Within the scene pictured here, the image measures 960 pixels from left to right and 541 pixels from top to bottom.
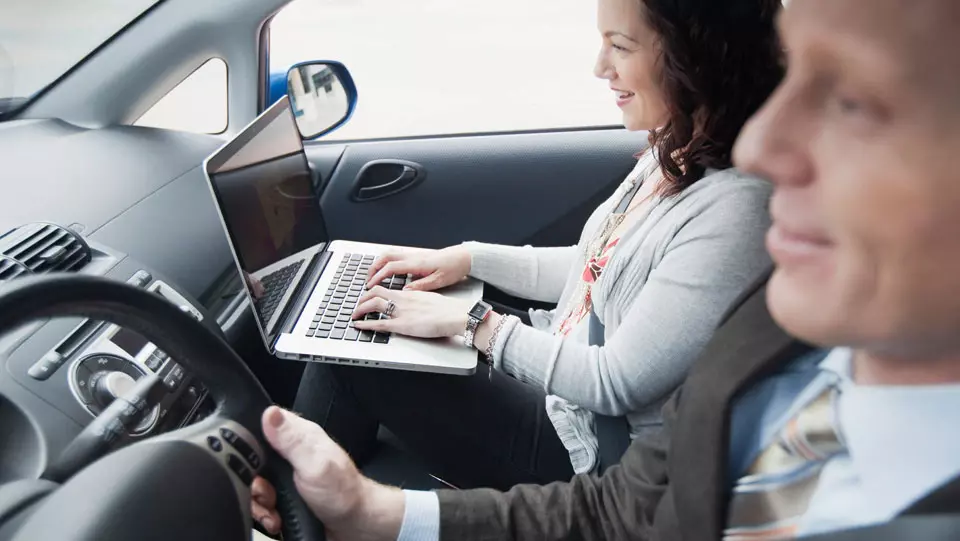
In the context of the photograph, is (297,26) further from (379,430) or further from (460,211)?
(379,430)

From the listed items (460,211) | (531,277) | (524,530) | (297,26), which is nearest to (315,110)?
(297,26)

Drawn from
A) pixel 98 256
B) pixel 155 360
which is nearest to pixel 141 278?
pixel 98 256

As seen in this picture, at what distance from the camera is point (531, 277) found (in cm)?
149

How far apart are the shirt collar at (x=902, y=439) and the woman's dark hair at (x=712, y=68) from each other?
552 millimetres

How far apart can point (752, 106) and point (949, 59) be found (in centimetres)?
67

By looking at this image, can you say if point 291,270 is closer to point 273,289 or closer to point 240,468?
point 273,289

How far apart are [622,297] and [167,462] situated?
703 mm

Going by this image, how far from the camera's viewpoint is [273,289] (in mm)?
1265

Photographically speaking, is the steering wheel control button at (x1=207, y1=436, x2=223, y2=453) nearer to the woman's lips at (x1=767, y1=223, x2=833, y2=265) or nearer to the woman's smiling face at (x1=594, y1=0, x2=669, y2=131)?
the woman's lips at (x1=767, y1=223, x2=833, y2=265)

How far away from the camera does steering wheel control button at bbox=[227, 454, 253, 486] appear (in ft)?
2.14

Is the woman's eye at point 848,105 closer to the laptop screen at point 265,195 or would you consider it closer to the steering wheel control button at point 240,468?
the steering wheel control button at point 240,468

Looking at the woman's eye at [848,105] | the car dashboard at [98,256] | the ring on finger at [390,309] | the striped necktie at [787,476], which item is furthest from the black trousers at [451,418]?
the woman's eye at [848,105]

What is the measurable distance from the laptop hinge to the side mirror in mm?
468

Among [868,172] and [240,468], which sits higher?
[868,172]
